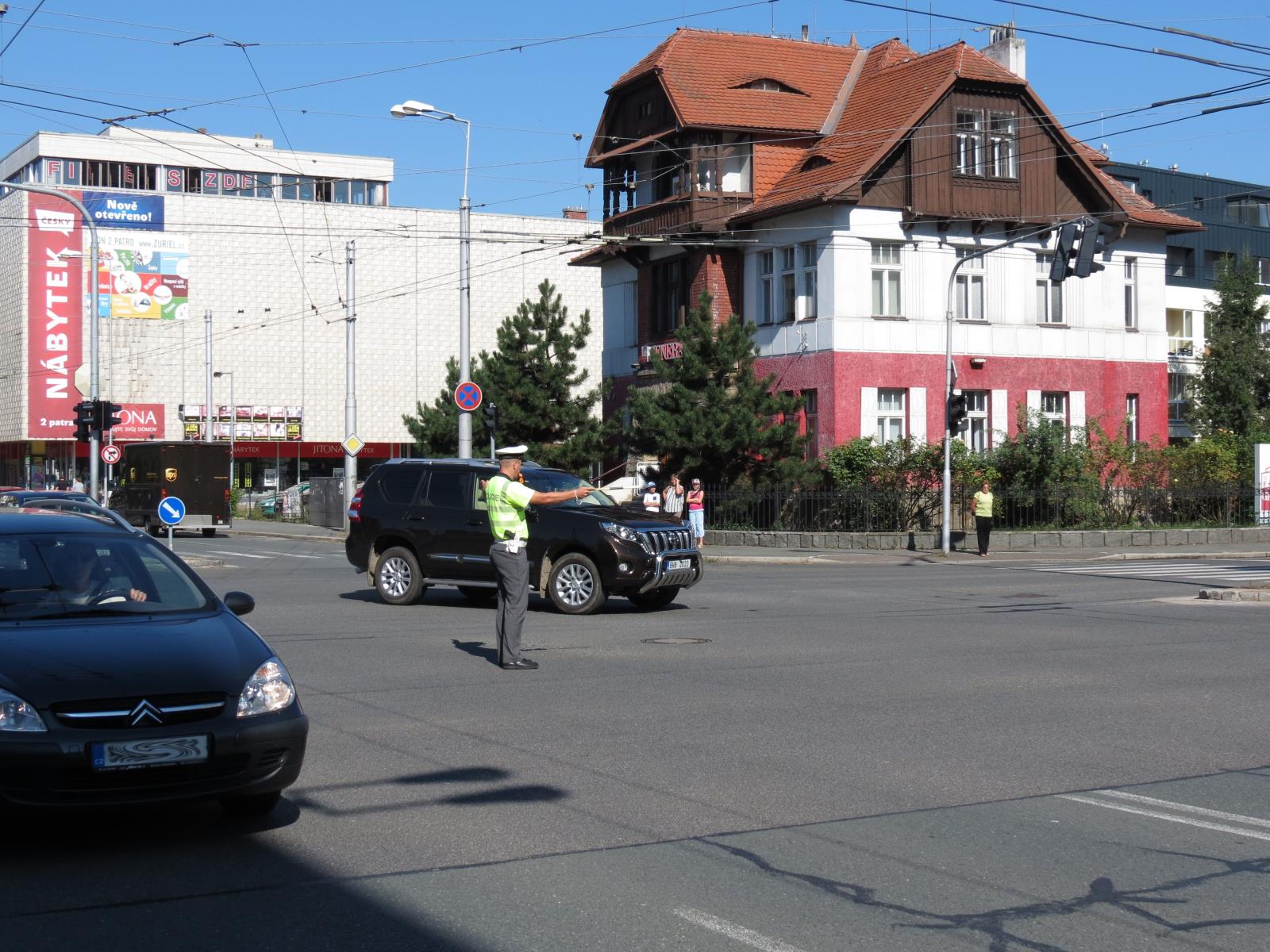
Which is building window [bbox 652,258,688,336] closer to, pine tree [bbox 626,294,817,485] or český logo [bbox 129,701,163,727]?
pine tree [bbox 626,294,817,485]

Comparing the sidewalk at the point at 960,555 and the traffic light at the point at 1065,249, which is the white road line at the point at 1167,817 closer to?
the traffic light at the point at 1065,249

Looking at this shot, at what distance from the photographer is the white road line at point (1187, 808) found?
723 centimetres

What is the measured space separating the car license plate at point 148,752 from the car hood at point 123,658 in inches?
8.4

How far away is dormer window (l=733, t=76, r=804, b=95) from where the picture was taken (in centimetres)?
4091

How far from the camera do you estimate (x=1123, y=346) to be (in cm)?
4172

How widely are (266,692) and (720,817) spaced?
2.24 m

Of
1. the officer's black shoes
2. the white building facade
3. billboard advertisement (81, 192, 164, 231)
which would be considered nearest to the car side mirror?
the officer's black shoes

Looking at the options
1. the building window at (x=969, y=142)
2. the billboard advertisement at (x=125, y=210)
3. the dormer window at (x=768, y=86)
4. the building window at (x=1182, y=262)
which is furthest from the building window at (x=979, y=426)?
the billboard advertisement at (x=125, y=210)

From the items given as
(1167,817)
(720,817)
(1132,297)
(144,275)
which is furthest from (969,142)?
(144,275)

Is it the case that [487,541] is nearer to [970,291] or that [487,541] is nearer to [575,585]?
[575,585]

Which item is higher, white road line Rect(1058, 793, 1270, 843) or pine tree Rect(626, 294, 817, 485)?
pine tree Rect(626, 294, 817, 485)

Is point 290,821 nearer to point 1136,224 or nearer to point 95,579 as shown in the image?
point 95,579

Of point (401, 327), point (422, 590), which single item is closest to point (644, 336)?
point (422, 590)

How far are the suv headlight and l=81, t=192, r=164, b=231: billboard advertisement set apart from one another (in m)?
66.9
